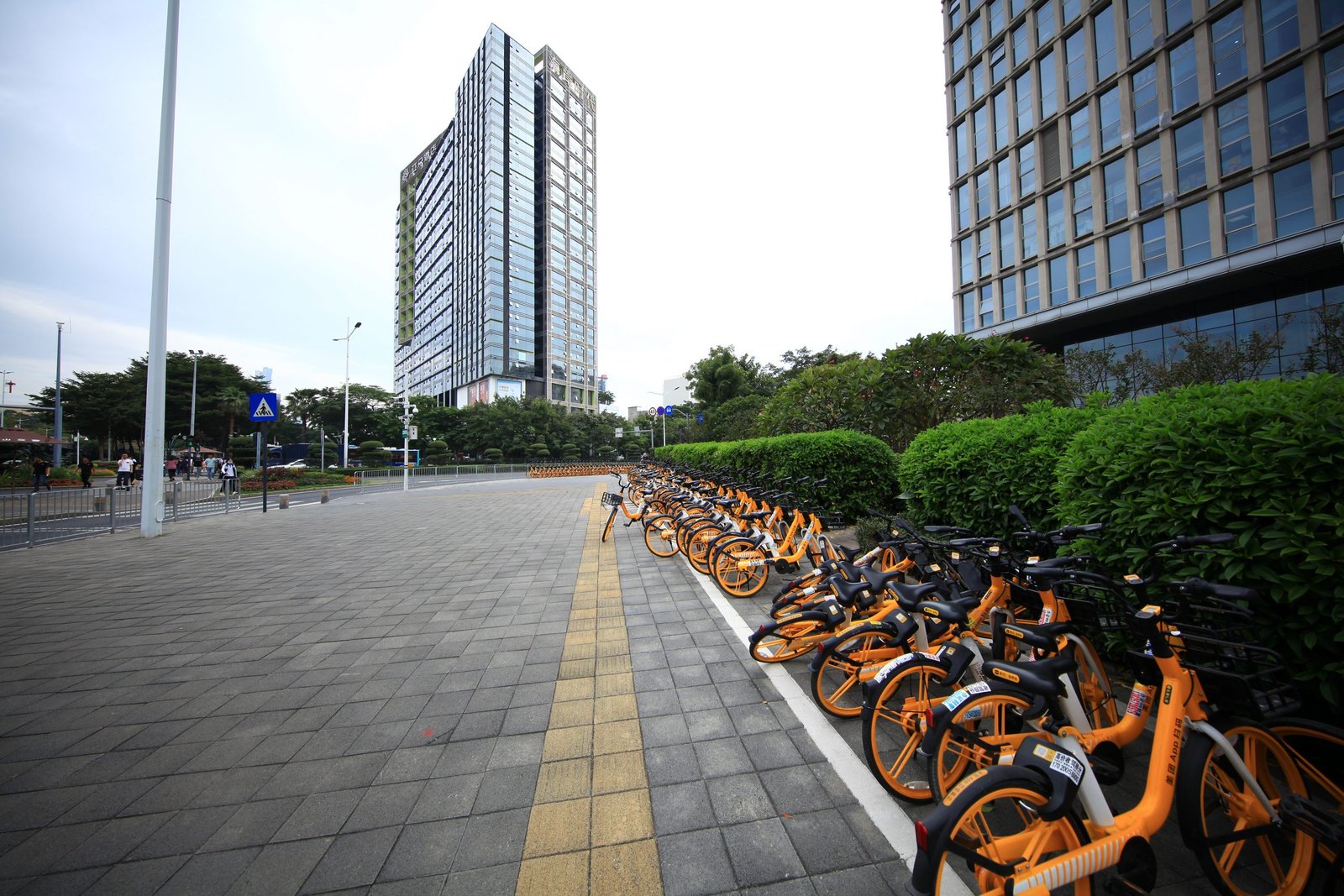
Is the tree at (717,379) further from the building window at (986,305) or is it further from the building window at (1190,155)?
the building window at (1190,155)

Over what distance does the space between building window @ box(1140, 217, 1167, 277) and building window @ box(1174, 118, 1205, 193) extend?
133 cm

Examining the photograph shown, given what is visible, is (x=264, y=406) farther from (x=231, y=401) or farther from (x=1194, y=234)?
(x=231, y=401)

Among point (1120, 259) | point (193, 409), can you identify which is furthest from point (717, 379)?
point (193, 409)

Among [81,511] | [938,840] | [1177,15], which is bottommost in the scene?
[938,840]

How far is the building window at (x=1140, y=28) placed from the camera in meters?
21.0

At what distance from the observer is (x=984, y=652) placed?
2953 millimetres

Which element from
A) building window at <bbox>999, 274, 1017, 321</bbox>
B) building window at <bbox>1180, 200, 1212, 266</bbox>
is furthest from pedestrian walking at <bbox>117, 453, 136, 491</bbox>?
building window at <bbox>1180, 200, 1212, 266</bbox>

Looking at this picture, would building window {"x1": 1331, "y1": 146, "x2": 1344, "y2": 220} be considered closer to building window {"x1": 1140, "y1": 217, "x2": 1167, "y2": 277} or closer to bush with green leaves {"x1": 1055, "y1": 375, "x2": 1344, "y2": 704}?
building window {"x1": 1140, "y1": 217, "x2": 1167, "y2": 277}

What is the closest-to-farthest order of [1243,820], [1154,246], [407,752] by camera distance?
[1243,820] → [407,752] → [1154,246]

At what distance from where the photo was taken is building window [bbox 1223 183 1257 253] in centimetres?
1850

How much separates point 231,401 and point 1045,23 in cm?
6064

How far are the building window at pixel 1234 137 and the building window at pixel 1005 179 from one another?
27.3 ft

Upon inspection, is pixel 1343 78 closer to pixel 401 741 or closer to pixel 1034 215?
pixel 1034 215

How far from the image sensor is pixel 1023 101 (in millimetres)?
26312
